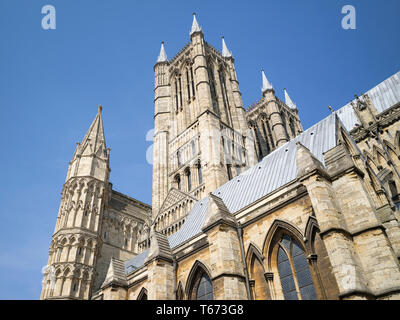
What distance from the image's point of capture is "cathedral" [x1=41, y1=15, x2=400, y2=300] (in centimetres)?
1007

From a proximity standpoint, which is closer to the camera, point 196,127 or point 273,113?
point 196,127

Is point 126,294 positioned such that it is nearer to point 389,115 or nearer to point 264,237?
point 264,237

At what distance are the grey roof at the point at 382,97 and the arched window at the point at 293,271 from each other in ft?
46.2

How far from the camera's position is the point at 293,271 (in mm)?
11297

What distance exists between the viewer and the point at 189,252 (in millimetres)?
14711

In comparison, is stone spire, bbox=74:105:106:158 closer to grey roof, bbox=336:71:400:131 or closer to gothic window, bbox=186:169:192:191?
gothic window, bbox=186:169:192:191

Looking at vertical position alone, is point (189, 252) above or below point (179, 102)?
below

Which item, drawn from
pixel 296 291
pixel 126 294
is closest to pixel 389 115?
pixel 296 291

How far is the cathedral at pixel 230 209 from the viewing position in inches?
396

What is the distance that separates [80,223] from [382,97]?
2333cm

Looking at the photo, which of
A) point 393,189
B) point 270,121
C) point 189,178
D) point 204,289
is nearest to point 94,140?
point 189,178

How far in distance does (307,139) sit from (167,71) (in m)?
29.5

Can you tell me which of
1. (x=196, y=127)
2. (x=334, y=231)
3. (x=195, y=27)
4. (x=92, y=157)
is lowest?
(x=334, y=231)

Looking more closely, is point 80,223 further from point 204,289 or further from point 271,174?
point 271,174
